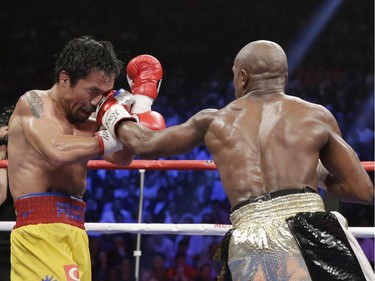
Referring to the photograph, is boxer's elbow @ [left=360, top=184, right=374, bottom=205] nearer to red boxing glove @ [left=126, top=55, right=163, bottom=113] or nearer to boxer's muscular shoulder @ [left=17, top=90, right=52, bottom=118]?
red boxing glove @ [left=126, top=55, right=163, bottom=113]

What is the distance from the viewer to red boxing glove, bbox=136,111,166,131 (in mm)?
2305

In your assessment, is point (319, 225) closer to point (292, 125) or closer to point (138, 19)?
point (292, 125)

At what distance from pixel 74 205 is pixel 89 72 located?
461 millimetres

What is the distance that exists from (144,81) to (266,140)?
0.77 metres

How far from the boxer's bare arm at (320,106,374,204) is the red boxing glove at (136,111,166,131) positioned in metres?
0.59

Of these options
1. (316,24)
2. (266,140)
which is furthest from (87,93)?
(316,24)

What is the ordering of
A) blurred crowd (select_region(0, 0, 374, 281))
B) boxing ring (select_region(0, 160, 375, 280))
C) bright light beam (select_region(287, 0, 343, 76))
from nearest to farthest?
boxing ring (select_region(0, 160, 375, 280)) → blurred crowd (select_region(0, 0, 374, 281)) → bright light beam (select_region(287, 0, 343, 76))

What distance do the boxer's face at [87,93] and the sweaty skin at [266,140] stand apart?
0.41 meters

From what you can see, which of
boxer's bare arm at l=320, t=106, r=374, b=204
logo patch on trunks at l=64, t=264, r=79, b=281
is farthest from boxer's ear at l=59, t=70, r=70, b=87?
boxer's bare arm at l=320, t=106, r=374, b=204

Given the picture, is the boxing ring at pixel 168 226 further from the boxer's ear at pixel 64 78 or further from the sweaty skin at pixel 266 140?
the sweaty skin at pixel 266 140

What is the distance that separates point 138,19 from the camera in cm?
828

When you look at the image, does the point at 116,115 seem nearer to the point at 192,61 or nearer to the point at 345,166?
the point at 345,166

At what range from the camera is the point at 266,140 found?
6.25 ft

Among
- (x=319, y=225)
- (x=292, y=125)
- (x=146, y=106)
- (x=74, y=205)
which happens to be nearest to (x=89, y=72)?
(x=146, y=106)
